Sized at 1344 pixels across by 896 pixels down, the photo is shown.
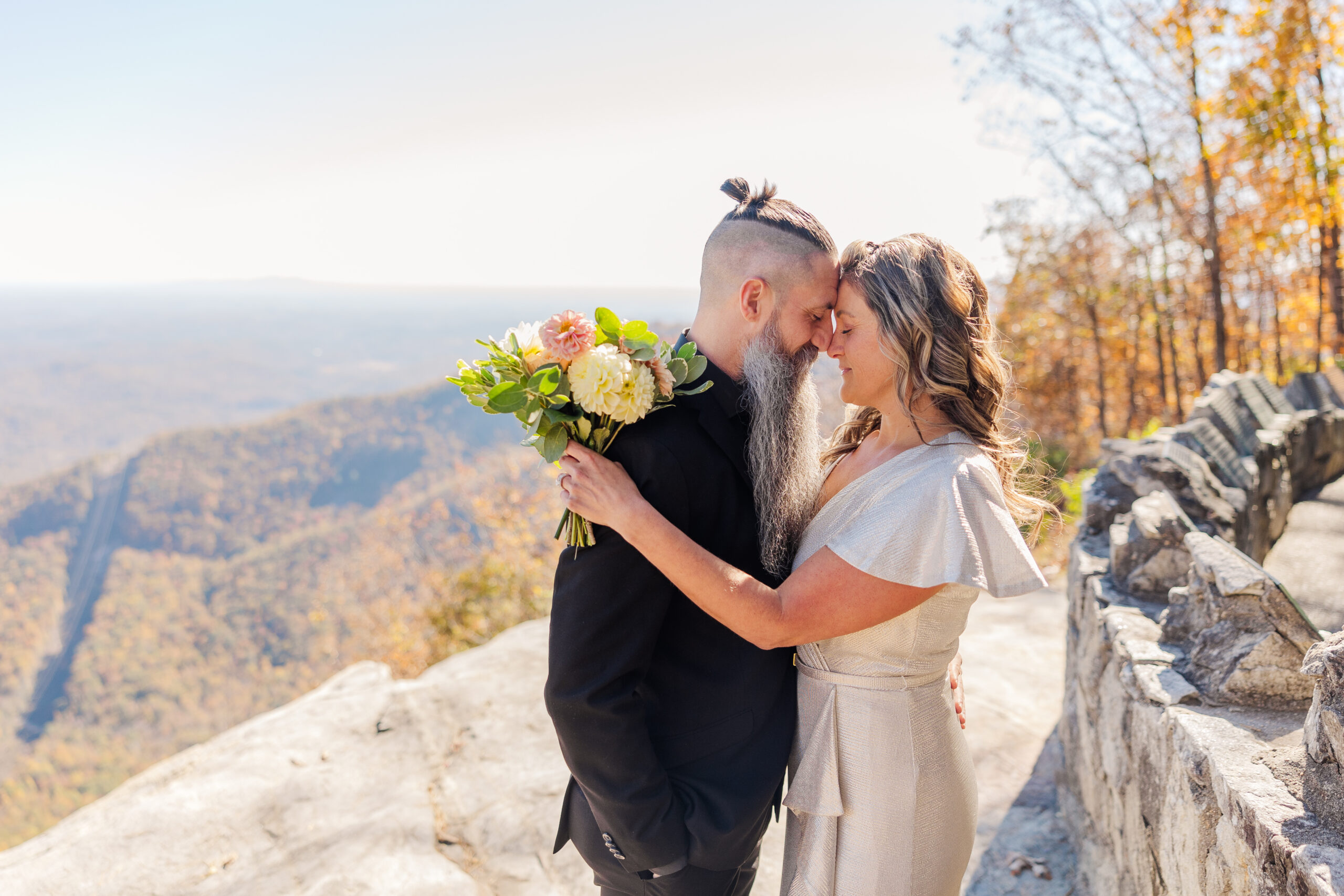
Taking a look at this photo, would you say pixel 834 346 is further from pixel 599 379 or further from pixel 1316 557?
pixel 1316 557

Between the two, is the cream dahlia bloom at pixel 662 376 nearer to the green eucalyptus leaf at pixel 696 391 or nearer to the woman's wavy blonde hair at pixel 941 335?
the green eucalyptus leaf at pixel 696 391

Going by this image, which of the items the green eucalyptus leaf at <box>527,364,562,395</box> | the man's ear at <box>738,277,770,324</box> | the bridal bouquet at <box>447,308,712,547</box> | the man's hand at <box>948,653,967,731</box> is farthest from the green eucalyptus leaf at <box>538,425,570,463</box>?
the man's hand at <box>948,653,967,731</box>

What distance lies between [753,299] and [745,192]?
33 cm

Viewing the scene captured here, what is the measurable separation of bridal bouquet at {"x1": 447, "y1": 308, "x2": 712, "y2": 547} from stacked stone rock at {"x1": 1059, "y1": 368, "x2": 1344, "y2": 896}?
136 centimetres

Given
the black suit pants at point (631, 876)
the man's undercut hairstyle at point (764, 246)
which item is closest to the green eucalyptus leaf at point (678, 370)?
the man's undercut hairstyle at point (764, 246)

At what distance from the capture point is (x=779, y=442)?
6.02ft

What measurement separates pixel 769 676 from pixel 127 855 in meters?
3.43

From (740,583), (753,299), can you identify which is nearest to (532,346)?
(753,299)

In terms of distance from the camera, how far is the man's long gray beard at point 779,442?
6.00 feet

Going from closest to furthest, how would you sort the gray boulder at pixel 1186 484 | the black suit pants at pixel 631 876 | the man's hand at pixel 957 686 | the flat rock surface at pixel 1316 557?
the black suit pants at pixel 631 876 < the man's hand at pixel 957 686 < the gray boulder at pixel 1186 484 < the flat rock surface at pixel 1316 557

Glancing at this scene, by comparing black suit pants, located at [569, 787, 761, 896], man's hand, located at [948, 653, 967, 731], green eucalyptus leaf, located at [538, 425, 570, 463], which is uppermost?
green eucalyptus leaf, located at [538, 425, 570, 463]

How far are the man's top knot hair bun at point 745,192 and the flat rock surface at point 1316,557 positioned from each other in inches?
95.1

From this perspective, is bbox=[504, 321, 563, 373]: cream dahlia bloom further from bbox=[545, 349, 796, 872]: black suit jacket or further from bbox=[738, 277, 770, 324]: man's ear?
bbox=[738, 277, 770, 324]: man's ear

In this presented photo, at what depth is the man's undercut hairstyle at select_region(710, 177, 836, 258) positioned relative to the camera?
1896mm
